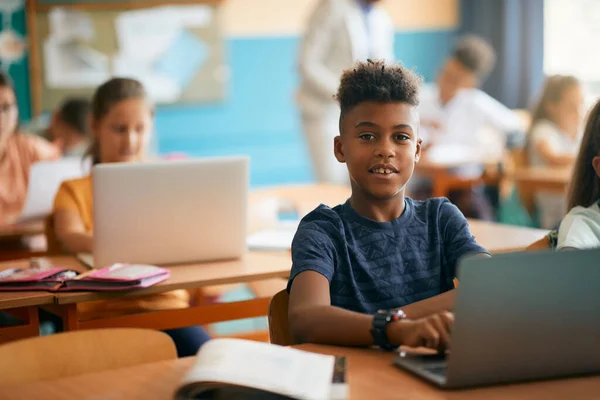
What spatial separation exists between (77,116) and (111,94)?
2123mm

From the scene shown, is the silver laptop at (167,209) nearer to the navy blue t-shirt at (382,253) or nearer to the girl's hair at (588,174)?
the navy blue t-shirt at (382,253)

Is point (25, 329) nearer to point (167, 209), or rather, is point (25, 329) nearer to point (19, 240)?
point (167, 209)

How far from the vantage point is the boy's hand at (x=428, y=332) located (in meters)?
1.24

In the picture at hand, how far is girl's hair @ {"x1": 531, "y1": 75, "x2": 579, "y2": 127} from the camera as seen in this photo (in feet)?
16.1

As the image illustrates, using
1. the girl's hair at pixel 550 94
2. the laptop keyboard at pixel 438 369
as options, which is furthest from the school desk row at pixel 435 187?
the laptop keyboard at pixel 438 369

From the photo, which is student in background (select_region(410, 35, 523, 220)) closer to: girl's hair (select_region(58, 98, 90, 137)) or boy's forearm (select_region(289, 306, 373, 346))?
girl's hair (select_region(58, 98, 90, 137))

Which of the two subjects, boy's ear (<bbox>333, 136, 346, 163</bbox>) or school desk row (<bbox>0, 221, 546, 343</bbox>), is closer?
boy's ear (<bbox>333, 136, 346, 163</bbox>)

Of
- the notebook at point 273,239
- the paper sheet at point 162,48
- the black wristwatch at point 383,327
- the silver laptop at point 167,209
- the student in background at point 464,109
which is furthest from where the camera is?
the paper sheet at point 162,48

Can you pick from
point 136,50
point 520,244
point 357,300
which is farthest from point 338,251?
point 136,50

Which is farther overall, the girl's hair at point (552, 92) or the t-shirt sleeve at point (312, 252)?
the girl's hair at point (552, 92)

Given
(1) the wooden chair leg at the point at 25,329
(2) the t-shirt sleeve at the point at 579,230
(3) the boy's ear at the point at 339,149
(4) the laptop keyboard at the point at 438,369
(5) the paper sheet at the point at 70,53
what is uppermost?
(5) the paper sheet at the point at 70,53

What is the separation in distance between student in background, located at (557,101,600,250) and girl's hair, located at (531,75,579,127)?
3.04m

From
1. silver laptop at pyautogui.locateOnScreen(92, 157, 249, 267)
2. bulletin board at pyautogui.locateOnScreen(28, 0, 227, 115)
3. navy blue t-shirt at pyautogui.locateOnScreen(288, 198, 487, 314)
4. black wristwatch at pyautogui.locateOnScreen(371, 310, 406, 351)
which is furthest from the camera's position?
bulletin board at pyautogui.locateOnScreen(28, 0, 227, 115)

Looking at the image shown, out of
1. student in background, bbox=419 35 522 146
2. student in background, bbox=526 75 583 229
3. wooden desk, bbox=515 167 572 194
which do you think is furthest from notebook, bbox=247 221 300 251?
student in background, bbox=419 35 522 146
